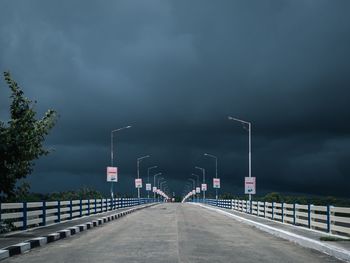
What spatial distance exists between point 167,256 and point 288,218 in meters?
16.8

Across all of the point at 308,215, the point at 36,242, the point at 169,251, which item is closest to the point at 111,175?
the point at 308,215

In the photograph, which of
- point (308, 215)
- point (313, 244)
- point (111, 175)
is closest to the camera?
point (313, 244)

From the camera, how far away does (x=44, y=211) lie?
25.3 meters

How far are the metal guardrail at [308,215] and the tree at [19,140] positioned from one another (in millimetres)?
11618

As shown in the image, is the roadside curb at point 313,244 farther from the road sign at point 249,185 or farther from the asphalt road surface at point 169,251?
the road sign at point 249,185

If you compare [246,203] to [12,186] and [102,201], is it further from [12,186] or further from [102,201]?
[12,186]

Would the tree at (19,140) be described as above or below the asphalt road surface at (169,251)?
above

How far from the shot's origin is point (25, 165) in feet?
80.5

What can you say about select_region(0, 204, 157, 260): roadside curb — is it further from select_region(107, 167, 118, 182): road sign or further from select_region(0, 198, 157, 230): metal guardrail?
select_region(107, 167, 118, 182): road sign

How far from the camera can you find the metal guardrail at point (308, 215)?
67.8 ft

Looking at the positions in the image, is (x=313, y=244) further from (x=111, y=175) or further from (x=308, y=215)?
(x=111, y=175)

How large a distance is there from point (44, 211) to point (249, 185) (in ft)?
81.0

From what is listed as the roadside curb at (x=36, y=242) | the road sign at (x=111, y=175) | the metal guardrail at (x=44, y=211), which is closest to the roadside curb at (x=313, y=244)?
the roadside curb at (x=36, y=242)

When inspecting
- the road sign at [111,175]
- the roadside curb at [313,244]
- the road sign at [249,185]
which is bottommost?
the roadside curb at [313,244]
